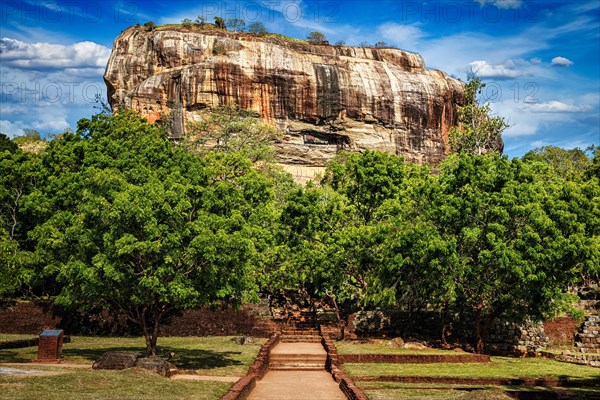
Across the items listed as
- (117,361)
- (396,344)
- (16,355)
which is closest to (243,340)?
(396,344)

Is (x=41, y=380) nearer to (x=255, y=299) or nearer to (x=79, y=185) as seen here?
(x=255, y=299)

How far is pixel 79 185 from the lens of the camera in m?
30.1

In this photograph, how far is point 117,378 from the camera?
52.7ft

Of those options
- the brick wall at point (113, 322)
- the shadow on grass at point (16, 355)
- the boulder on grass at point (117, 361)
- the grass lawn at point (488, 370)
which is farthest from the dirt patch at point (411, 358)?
the shadow on grass at point (16, 355)

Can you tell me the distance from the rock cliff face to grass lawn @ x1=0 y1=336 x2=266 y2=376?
46335 mm

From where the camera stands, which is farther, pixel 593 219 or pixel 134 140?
pixel 134 140

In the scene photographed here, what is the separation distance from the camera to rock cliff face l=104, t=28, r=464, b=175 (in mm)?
75062

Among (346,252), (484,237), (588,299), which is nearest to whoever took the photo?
(484,237)

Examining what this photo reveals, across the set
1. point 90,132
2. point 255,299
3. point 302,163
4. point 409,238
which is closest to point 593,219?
point 409,238

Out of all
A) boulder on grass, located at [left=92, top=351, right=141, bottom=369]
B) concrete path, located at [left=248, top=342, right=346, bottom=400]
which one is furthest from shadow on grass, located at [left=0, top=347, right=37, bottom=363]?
concrete path, located at [left=248, top=342, right=346, bottom=400]

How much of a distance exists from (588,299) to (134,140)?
1075 inches

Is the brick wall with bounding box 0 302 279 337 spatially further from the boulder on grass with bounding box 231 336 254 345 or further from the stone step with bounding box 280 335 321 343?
the boulder on grass with bounding box 231 336 254 345

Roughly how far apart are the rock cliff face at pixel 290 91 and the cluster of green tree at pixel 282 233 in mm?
32234

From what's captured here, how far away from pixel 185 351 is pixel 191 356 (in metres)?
1.64
